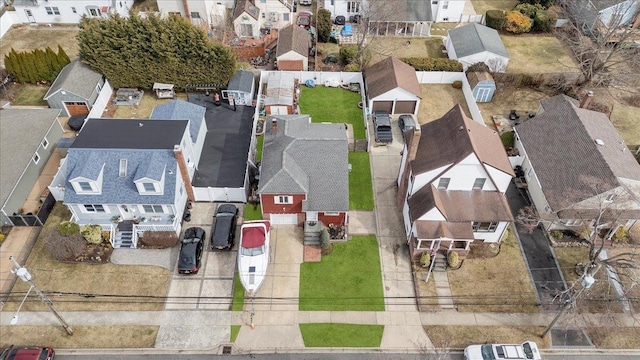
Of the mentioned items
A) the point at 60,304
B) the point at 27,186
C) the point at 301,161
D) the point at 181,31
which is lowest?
the point at 60,304

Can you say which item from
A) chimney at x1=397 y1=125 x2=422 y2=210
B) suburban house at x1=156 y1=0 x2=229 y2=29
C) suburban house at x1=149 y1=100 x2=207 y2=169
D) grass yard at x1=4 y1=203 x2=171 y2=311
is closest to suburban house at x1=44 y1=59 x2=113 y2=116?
suburban house at x1=149 y1=100 x2=207 y2=169

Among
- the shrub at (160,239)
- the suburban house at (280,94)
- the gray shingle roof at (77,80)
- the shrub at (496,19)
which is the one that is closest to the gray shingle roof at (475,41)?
the shrub at (496,19)

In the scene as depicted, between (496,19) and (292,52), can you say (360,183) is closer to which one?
(292,52)

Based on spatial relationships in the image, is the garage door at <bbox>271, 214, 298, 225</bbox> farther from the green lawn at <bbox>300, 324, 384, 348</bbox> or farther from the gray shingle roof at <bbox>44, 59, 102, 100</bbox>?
the gray shingle roof at <bbox>44, 59, 102, 100</bbox>

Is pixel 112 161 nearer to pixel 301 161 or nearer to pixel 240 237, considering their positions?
pixel 240 237

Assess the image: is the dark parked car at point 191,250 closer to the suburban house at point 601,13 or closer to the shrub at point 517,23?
the shrub at point 517,23

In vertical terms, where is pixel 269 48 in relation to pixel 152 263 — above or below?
above

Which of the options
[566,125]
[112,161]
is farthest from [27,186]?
[566,125]

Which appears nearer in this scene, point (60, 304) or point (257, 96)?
point (60, 304)

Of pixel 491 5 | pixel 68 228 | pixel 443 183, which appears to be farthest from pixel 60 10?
pixel 491 5
